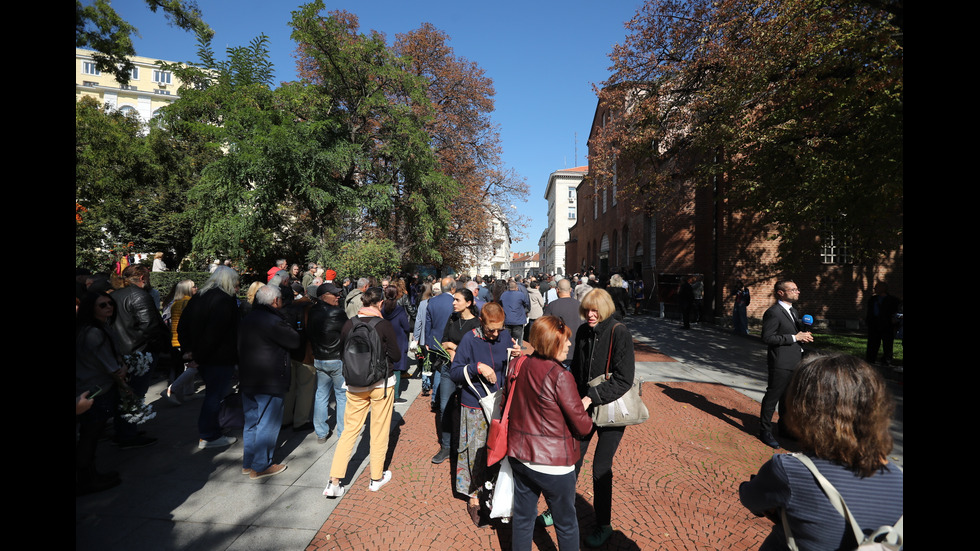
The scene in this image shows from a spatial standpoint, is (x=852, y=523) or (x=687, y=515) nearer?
(x=852, y=523)

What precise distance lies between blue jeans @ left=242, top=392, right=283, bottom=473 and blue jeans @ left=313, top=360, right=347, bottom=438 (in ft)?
2.40

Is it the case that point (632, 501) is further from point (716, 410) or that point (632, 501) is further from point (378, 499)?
point (716, 410)

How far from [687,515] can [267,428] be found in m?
3.83

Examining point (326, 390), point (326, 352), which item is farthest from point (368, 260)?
point (326, 352)

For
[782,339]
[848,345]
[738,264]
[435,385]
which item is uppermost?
[738,264]

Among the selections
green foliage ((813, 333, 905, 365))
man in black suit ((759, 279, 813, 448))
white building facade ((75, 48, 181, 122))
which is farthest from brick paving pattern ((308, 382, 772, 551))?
white building facade ((75, 48, 181, 122))

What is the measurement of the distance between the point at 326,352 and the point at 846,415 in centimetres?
449

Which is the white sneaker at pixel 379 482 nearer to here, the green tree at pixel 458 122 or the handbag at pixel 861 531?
the handbag at pixel 861 531

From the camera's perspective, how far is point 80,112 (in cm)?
1877

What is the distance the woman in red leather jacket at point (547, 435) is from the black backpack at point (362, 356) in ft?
5.12

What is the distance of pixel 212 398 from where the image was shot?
469cm
